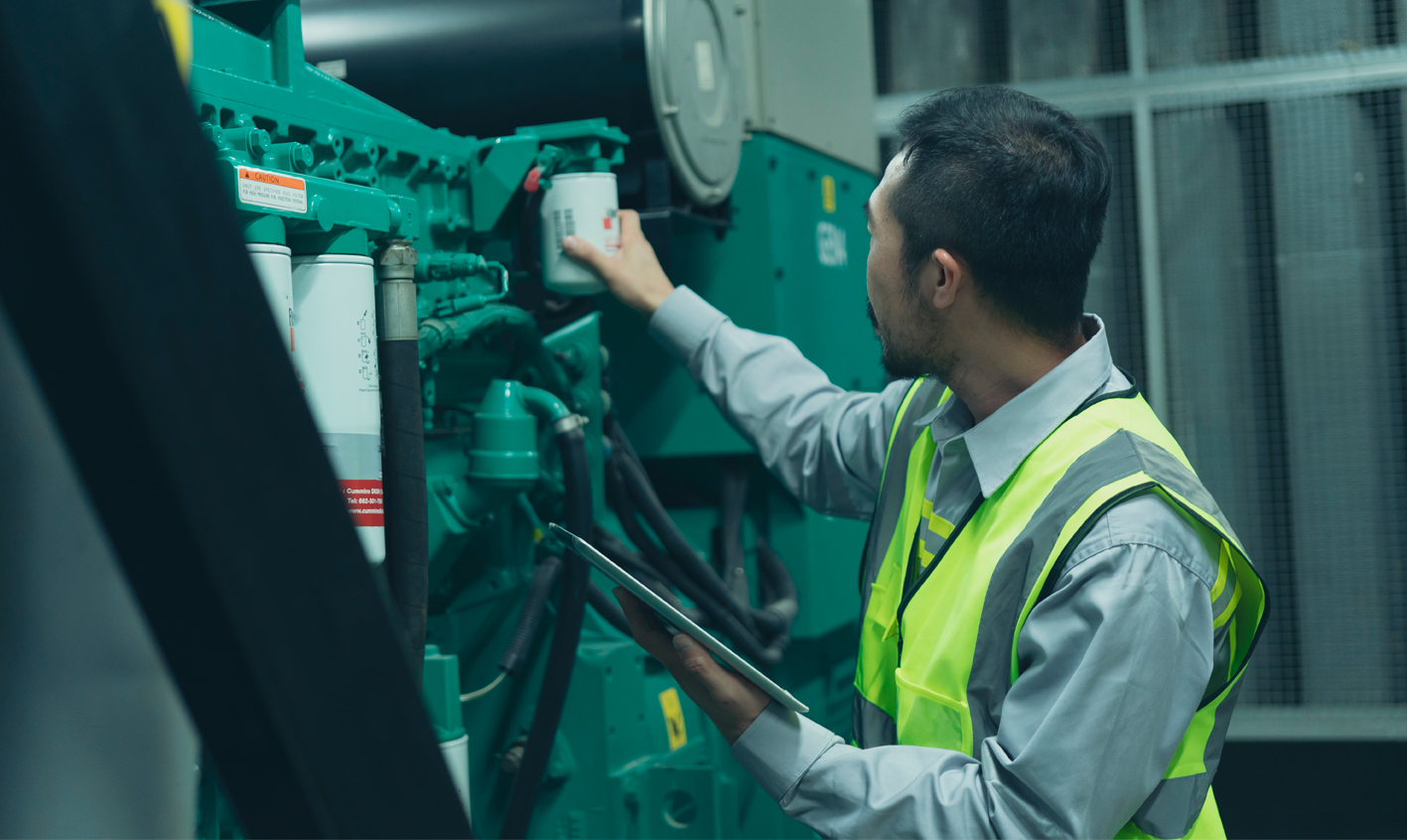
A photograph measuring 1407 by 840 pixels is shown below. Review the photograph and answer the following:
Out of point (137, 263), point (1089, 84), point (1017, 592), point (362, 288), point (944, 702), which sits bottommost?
point (944, 702)

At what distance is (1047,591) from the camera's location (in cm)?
113

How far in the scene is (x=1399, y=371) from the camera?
366 cm

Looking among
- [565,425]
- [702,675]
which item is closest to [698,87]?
[565,425]

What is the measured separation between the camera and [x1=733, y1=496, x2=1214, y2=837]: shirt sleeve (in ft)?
3.49

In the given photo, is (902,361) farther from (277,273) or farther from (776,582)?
(776,582)

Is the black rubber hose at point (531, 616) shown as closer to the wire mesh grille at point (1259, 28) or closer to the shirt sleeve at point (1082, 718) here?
the shirt sleeve at point (1082, 718)

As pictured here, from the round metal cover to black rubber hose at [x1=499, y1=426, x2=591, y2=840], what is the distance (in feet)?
2.00

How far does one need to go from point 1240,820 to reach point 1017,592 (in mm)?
2948

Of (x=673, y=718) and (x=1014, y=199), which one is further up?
(x=1014, y=199)

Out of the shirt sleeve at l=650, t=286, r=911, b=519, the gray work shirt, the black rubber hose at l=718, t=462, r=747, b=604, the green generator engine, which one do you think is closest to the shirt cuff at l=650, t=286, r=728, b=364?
the shirt sleeve at l=650, t=286, r=911, b=519

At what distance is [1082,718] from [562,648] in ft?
2.77

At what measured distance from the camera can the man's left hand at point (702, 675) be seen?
1180mm

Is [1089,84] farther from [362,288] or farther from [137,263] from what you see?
[137,263]

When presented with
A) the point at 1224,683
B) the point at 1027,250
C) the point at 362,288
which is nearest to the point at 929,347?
the point at 1027,250
